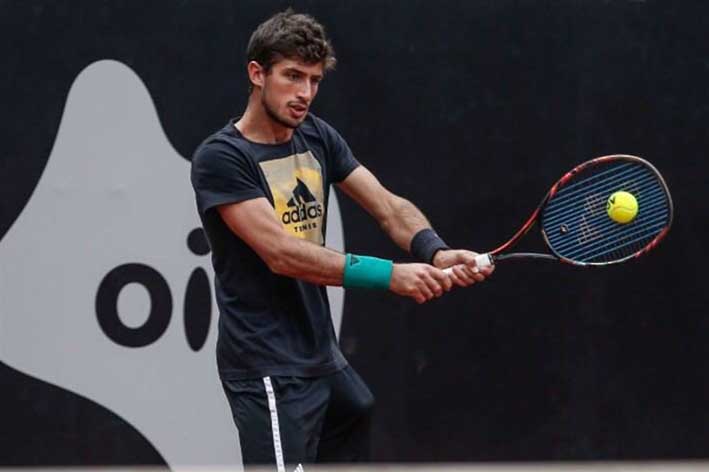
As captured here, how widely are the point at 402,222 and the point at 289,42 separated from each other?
60 centimetres

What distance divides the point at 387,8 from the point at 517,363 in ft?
4.11

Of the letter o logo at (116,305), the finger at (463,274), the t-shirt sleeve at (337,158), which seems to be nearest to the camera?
the finger at (463,274)

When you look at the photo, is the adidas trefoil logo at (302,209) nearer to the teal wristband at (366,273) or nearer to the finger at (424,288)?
the teal wristband at (366,273)

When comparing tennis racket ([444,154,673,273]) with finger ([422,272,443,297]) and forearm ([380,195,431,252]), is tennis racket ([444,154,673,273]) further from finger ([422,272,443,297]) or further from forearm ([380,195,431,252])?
finger ([422,272,443,297])

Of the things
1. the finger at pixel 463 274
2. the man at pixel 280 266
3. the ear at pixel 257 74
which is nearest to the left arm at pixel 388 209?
the man at pixel 280 266

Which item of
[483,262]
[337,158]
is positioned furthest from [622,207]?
[337,158]

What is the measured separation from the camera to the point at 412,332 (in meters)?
5.37

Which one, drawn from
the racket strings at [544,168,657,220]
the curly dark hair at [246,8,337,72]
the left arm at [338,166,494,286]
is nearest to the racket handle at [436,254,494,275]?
the left arm at [338,166,494,286]

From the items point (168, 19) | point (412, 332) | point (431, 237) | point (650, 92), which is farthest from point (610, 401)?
point (168, 19)

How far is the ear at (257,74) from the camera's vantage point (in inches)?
161

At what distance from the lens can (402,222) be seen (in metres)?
4.33

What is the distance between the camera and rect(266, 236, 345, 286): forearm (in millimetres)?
3918

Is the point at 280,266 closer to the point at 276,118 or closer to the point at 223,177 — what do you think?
the point at 223,177

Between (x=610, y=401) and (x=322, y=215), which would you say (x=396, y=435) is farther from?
(x=322, y=215)
